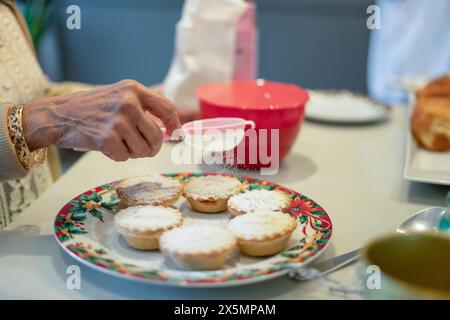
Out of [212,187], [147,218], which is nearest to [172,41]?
[212,187]

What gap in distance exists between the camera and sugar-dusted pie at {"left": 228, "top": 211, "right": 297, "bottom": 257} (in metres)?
0.72

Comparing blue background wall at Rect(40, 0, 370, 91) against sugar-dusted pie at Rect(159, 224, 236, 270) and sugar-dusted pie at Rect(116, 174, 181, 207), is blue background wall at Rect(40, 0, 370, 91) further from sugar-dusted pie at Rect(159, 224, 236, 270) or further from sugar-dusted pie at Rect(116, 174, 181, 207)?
sugar-dusted pie at Rect(159, 224, 236, 270)

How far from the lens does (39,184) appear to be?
3.78 ft

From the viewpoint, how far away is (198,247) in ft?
2.25

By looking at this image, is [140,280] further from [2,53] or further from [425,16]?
[425,16]

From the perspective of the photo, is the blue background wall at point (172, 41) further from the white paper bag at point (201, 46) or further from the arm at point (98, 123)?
the arm at point (98, 123)

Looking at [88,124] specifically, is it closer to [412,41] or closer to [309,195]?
[309,195]

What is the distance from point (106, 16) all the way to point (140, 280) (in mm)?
2591

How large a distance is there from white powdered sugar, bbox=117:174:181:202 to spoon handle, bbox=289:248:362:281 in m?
0.26

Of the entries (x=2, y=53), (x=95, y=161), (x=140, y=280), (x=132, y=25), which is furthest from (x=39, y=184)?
(x=132, y=25)

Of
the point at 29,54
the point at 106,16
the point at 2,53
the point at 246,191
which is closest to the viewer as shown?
the point at 246,191

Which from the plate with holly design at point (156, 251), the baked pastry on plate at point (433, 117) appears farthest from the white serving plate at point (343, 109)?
the plate with holly design at point (156, 251)

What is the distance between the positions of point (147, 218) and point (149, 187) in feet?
0.42

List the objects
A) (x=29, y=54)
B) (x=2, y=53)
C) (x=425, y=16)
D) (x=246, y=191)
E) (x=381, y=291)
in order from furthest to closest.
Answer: (x=425, y=16) → (x=29, y=54) → (x=2, y=53) → (x=246, y=191) → (x=381, y=291)
